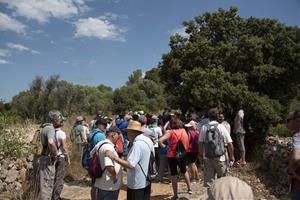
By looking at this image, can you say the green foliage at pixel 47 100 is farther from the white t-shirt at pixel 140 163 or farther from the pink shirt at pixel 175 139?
the white t-shirt at pixel 140 163

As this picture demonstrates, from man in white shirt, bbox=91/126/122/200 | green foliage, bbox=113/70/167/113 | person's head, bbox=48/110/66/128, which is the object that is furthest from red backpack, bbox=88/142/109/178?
green foliage, bbox=113/70/167/113

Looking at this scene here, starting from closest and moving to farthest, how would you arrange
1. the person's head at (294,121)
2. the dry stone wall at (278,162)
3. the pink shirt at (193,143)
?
the person's head at (294,121) → the pink shirt at (193,143) → the dry stone wall at (278,162)

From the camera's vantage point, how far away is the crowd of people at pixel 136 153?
14.5 ft

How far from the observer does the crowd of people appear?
14.5 ft

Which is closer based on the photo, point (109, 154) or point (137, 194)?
point (109, 154)

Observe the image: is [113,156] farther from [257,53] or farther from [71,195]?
[257,53]

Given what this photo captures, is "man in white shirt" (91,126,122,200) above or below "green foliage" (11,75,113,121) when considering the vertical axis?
below

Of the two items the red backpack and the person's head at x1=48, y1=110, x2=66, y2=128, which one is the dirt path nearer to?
the person's head at x1=48, y1=110, x2=66, y2=128

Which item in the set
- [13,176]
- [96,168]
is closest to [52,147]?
[96,168]

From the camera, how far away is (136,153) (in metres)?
4.30

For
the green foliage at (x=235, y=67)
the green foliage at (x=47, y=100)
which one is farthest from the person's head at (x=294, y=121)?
the green foliage at (x=47, y=100)

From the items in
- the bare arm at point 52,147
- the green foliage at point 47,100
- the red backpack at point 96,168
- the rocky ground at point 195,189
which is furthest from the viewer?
the green foliage at point 47,100

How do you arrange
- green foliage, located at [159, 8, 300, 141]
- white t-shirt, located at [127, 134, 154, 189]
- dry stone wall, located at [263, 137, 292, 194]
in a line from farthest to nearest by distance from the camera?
green foliage, located at [159, 8, 300, 141], dry stone wall, located at [263, 137, 292, 194], white t-shirt, located at [127, 134, 154, 189]

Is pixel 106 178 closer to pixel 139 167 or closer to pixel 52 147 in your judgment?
pixel 139 167
